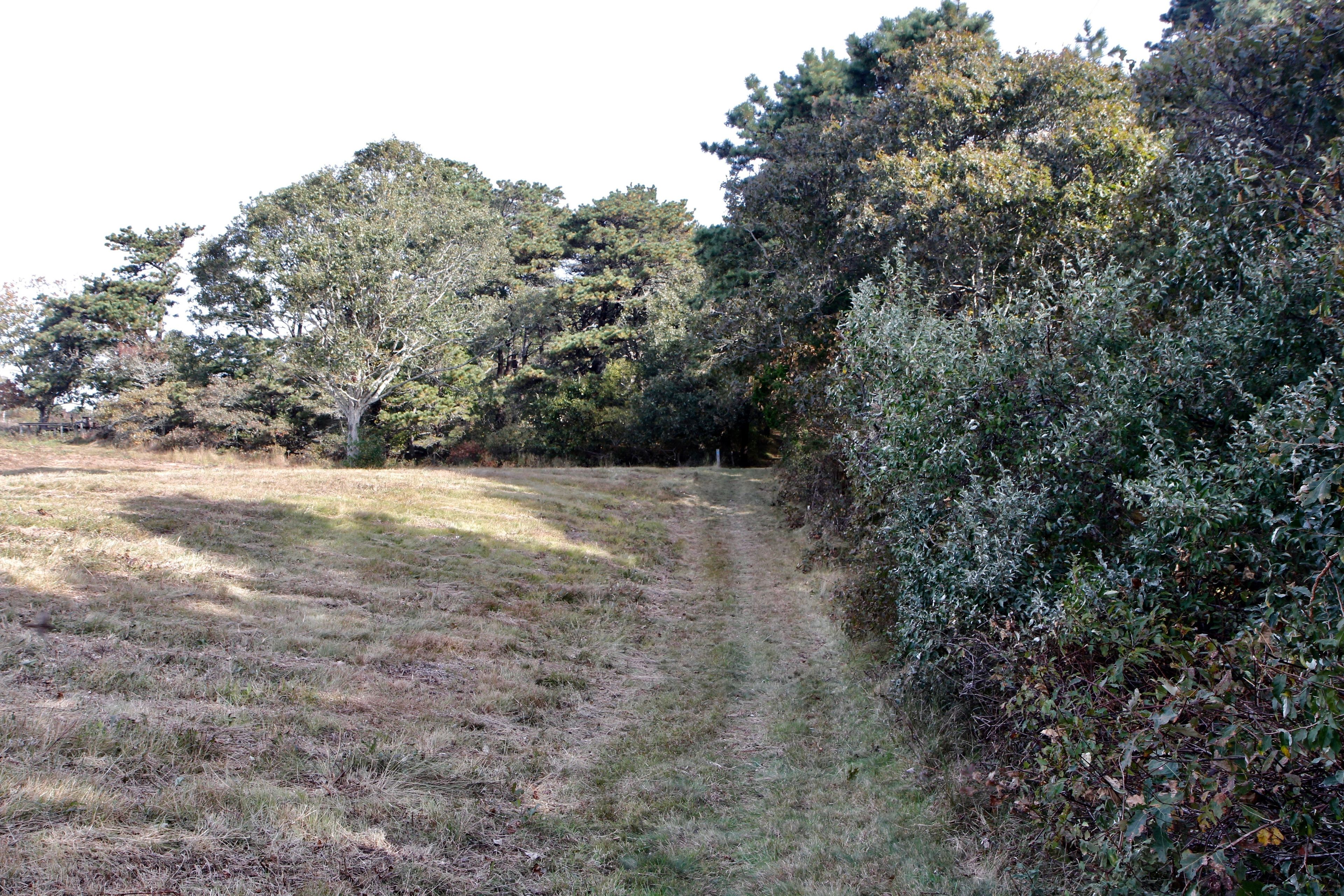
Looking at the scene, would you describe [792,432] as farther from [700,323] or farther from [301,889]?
[301,889]

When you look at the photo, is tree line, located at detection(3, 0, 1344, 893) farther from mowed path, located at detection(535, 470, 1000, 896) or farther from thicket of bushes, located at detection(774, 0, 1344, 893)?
mowed path, located at detection(535, 470, 1000, 896)

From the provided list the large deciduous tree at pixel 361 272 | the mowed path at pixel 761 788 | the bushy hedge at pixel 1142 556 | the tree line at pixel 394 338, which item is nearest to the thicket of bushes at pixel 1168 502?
the bushy hedge at pixel 1142 556

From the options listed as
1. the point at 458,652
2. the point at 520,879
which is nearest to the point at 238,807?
the point at 520,879

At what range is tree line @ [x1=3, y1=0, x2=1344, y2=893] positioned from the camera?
4078 millimetres

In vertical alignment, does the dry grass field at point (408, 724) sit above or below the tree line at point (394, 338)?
below

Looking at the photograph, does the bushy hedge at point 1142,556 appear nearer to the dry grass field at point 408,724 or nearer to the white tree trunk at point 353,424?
the dry grass field at point 408,724

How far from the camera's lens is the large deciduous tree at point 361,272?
33344mm

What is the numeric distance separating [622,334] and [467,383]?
9424 mm

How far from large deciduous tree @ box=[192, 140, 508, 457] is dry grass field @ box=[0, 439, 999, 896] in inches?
745

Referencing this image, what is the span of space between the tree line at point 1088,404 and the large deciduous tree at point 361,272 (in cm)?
1707

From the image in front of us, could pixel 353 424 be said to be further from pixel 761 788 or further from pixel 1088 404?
pixel 1088 404

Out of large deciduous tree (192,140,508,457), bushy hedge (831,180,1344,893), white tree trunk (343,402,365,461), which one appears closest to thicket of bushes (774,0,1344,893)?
bushy hedge (831,180,1344,893)

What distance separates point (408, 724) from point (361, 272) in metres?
29.4

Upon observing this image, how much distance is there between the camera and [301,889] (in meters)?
4.76
